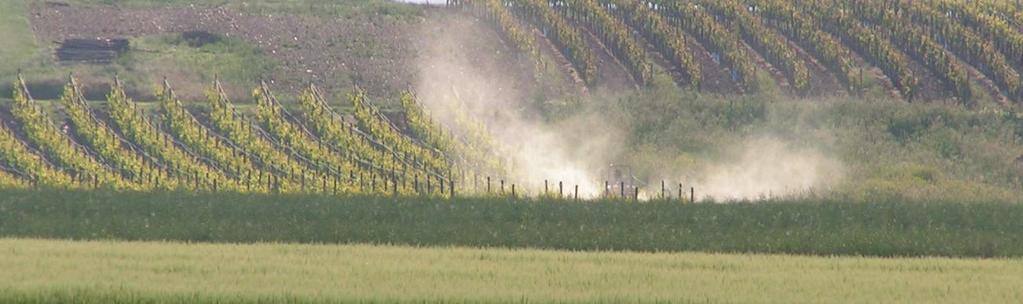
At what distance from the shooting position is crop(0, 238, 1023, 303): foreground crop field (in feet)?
85.7

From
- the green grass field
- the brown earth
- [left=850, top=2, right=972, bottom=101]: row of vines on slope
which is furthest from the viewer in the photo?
the brown earth

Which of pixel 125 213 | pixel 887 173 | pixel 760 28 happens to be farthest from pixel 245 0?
pixel 125 213

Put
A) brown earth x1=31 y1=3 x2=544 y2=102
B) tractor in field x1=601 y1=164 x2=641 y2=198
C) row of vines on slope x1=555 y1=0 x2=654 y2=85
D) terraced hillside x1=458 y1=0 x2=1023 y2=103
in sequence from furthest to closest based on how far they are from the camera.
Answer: row of vines on slope x1=555 y1=0 x2=654 y2=85, terraced hillside x1=458 y1=0 x2=1023 y2=103, brown earth x1=31 y1=3 x2=544 y2=102, tractor in field x1=601 y1=164 x2=641 y2=198

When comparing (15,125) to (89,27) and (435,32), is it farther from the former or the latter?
(435,32)

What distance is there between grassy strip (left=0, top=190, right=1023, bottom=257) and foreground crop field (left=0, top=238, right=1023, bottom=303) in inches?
104

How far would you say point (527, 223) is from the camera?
42219 millimetres

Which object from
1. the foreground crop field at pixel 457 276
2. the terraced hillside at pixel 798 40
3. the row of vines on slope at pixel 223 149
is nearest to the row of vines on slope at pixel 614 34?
the terraced hillside at pixel 798 40

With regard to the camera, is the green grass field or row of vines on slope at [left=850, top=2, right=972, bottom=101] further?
row of vines on slope at [left=850, top=2, right=972, bottom=101]

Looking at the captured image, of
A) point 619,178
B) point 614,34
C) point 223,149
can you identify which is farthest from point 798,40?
point 223,149

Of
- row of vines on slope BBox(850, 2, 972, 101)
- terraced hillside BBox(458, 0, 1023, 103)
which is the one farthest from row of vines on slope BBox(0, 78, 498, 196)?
row of vines on slope BBox(850, 2, 972, 101)

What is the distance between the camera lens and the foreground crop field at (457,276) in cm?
2611

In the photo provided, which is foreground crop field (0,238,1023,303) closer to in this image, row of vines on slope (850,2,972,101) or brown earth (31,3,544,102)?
brown earth (31,3,544,102)

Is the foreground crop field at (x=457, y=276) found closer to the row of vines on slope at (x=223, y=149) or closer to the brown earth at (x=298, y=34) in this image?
the row of vines on slope at (x=223, y=149)

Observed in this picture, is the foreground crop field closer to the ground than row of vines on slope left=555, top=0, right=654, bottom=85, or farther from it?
farther from it
